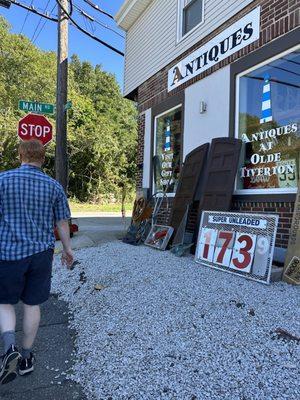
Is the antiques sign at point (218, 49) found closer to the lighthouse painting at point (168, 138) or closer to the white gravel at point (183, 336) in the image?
the lighthouse painting at point (168, 138)

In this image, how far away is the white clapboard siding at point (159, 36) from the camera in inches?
314

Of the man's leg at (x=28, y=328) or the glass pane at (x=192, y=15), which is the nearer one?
the man's leg at (x=28, y=328)

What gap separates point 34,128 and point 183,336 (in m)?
6.64

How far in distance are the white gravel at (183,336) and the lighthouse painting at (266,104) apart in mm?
2650

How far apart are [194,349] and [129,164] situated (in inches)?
1176

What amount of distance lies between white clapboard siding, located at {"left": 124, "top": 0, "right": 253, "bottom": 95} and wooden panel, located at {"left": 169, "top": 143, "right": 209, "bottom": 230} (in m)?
2.36

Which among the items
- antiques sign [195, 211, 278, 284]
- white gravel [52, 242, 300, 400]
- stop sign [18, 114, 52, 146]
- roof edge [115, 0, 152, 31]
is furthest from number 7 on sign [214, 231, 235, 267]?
roof edge [115, 0, 152, 31]

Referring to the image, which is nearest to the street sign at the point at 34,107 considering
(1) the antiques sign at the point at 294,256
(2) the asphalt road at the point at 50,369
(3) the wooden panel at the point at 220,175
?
(3) the wooden panel at the point at 220,175

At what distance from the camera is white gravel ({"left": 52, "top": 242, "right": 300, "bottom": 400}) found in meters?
2.86

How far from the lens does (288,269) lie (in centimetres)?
511

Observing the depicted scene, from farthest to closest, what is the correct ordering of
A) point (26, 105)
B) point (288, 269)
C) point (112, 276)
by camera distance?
point (26, 105), point (112, 276), point (288, 269)

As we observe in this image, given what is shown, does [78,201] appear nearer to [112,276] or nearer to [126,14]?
[126,14]

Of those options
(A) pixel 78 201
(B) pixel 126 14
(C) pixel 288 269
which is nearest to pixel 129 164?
(A) pixel 78 201

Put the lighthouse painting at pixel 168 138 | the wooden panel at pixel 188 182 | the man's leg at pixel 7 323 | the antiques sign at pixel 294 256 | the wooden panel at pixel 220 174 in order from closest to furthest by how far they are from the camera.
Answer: the man's leg at pixel 7 323, the antiques sign at pixel 294 256, the wooden panel at pixel 220 174, the wooden panel at pixel 188 182, the lighthouse painting at pixel 168 138
